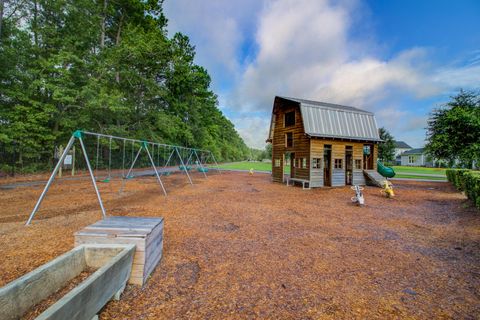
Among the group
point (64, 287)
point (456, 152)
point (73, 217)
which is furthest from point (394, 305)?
point (456, 152)

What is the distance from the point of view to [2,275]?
308cm

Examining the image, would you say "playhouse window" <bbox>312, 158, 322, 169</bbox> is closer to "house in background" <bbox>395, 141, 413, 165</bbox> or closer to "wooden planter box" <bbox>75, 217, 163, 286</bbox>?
"wooden planter box" <bbox>75, 217, 163, 286</bbox>

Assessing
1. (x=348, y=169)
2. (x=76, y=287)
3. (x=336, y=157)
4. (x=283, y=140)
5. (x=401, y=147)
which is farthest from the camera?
(x=401, y=147)

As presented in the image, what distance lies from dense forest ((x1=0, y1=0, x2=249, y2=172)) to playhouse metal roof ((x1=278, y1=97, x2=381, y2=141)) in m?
14.1

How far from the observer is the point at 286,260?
3.93 metres

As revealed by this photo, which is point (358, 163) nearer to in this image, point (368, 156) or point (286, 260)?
point (368, 156)

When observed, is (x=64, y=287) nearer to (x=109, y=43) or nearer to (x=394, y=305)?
(x=394, y=305)

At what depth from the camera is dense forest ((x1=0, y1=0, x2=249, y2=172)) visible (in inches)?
555

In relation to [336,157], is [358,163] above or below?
below

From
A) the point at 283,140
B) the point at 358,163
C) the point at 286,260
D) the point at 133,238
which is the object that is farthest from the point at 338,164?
the point at 133,238

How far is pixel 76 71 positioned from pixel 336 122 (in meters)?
20.4

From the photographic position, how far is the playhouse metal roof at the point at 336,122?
13.9 m

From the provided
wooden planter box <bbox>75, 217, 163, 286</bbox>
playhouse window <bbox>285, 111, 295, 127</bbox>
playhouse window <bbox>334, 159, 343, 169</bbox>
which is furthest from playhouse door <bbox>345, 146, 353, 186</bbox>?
wooden planter box <bbox>75, 217, 163, 286</bbox>

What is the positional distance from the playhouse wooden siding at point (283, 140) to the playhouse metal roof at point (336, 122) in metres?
0.61
